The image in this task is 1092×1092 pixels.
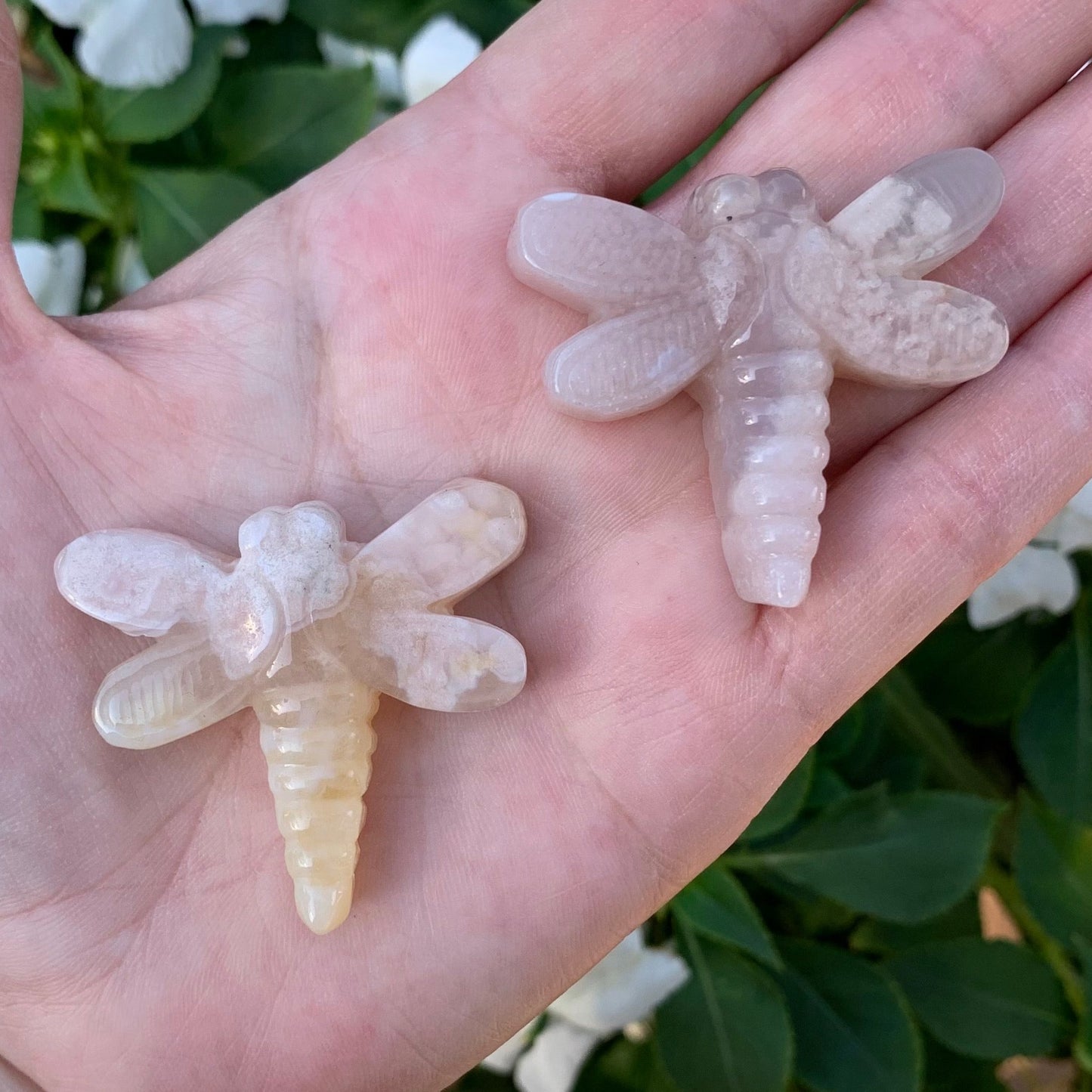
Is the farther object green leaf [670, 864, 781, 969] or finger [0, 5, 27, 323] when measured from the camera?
green leaf [670, 864, 781, 969]

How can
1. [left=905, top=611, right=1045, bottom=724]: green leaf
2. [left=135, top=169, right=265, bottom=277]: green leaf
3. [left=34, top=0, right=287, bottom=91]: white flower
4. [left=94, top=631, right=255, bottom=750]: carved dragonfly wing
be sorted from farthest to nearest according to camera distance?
[left=905, top=611, right=1045, bottom=724]: green leaf → [left=135, top=169, right=265, bottom=277]: green leaf → [left=34, top=0, right=287, bottom=91]: white flower → [left=94, top=631, right=255, bottom=750]: carved dragonfly wing

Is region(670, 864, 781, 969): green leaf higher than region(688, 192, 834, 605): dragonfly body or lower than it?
lower

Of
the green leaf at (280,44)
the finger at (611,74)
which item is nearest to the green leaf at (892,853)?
the finger at (611,74)

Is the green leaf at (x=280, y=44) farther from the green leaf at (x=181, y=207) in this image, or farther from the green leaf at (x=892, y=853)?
the green leaf at (x=892, y=853)

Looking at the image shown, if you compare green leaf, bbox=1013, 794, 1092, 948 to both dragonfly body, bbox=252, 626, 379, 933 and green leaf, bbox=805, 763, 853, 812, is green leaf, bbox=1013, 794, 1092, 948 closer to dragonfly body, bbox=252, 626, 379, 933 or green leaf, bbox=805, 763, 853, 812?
green leaf, bbox=805, 763, 853, 812

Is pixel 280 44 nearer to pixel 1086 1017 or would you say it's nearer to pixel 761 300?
pixel 761 300

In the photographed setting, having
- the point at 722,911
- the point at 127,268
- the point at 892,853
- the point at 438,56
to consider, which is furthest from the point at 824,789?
the point at 127,268

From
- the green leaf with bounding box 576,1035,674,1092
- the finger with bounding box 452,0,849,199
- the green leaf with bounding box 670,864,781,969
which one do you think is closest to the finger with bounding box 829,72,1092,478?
the finger with bounding box 452,0,849,199
